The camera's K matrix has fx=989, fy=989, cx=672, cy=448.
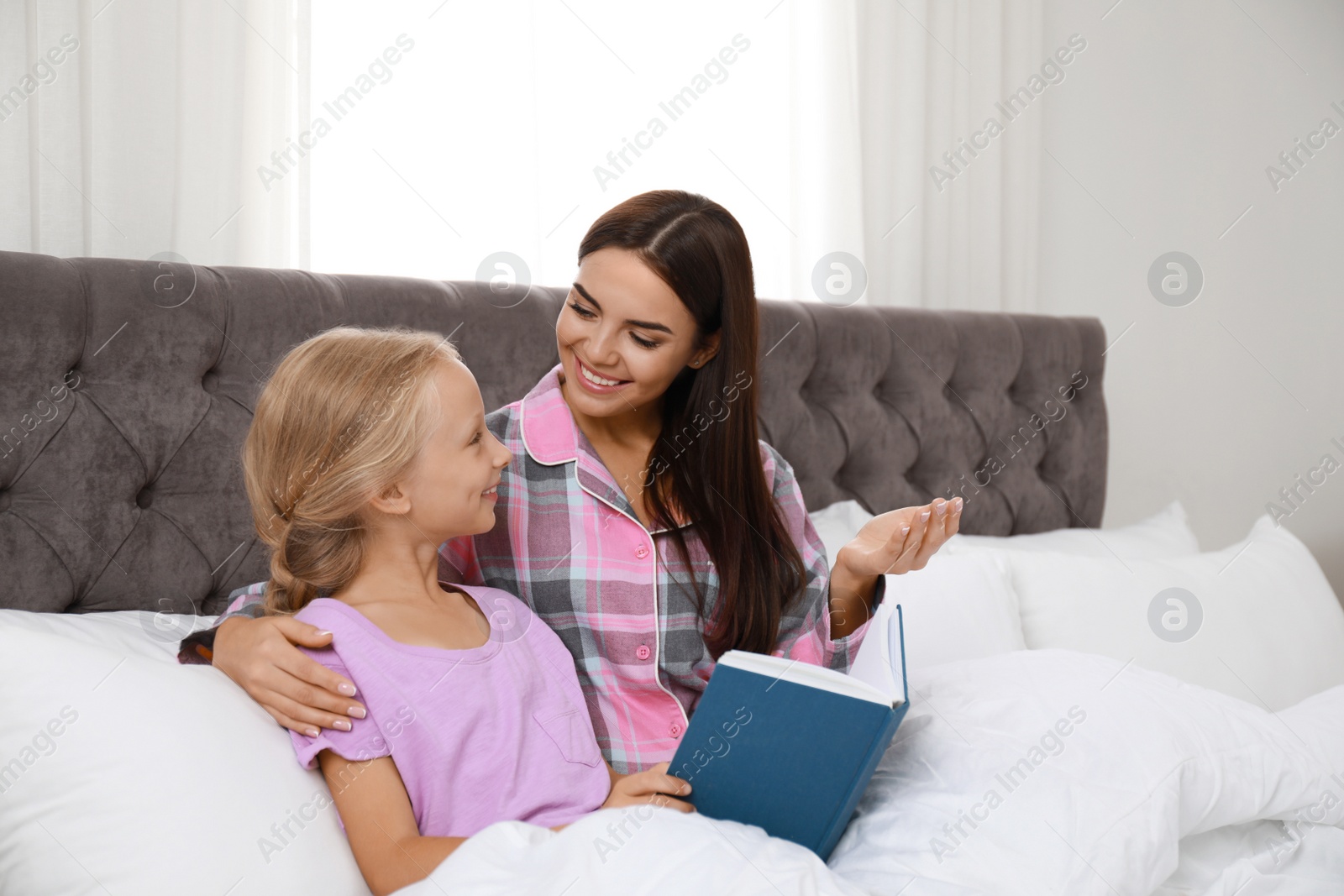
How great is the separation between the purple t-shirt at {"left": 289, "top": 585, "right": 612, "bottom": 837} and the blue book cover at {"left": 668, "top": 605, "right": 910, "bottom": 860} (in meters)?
0.13

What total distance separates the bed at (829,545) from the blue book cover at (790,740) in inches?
3.1

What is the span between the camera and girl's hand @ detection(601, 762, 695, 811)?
0.95m

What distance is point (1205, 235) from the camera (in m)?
2.67

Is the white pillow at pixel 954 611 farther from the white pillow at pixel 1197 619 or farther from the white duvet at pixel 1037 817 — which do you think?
the white duvet at pixel 1037 817

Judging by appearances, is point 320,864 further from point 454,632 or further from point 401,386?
point 401,386

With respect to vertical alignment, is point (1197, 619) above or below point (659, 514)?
below

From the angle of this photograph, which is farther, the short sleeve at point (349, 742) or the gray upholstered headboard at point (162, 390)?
the gray upholstered headboard at point (162, 390)

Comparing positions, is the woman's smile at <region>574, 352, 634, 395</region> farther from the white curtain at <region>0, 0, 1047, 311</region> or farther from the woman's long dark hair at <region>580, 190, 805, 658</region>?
the white curtain at <region>0, 0, 1047, 311</region>

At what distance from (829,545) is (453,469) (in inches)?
31.4

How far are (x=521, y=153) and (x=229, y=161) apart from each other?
19.2 inches

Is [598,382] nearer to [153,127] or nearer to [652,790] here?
[652,790]

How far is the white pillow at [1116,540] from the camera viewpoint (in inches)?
73.9

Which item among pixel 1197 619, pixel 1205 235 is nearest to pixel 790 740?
pixel 1197 619

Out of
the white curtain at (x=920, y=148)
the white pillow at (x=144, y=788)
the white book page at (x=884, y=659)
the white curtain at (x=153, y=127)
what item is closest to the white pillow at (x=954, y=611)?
the white book page at (x=884, y=659)
